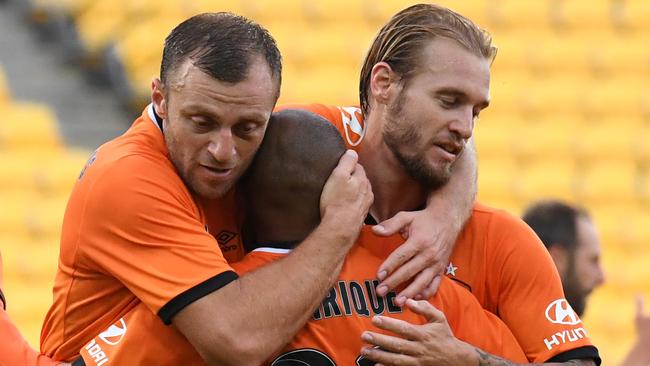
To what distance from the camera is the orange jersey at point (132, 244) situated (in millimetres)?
3033

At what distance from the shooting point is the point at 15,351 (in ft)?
11.6

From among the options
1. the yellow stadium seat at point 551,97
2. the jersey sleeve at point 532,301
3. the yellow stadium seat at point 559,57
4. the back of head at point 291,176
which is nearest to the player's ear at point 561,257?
the jersey sleeve at point 532,301


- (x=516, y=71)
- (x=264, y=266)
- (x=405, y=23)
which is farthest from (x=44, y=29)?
(x=264, y=266)

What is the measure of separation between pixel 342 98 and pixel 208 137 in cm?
490

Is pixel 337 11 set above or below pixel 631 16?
below

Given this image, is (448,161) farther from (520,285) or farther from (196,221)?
(196,221)

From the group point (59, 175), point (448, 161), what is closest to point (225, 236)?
point (448, 161)

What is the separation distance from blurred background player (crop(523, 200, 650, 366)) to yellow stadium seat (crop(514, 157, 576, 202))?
2.13 meters

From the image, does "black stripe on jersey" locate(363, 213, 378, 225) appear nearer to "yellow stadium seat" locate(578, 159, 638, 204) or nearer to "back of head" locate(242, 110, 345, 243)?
"back of head" locate(242, 110, 345, 243)

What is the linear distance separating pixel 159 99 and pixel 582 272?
2.69 m

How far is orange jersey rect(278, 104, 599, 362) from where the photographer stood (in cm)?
323

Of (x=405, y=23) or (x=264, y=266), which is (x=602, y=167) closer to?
(x=405, y=23)

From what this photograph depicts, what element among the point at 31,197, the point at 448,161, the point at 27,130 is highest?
the point at 448,161

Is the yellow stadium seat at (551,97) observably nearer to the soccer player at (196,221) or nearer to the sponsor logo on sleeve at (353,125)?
the sponsor logo on sleeve at (353,125)
